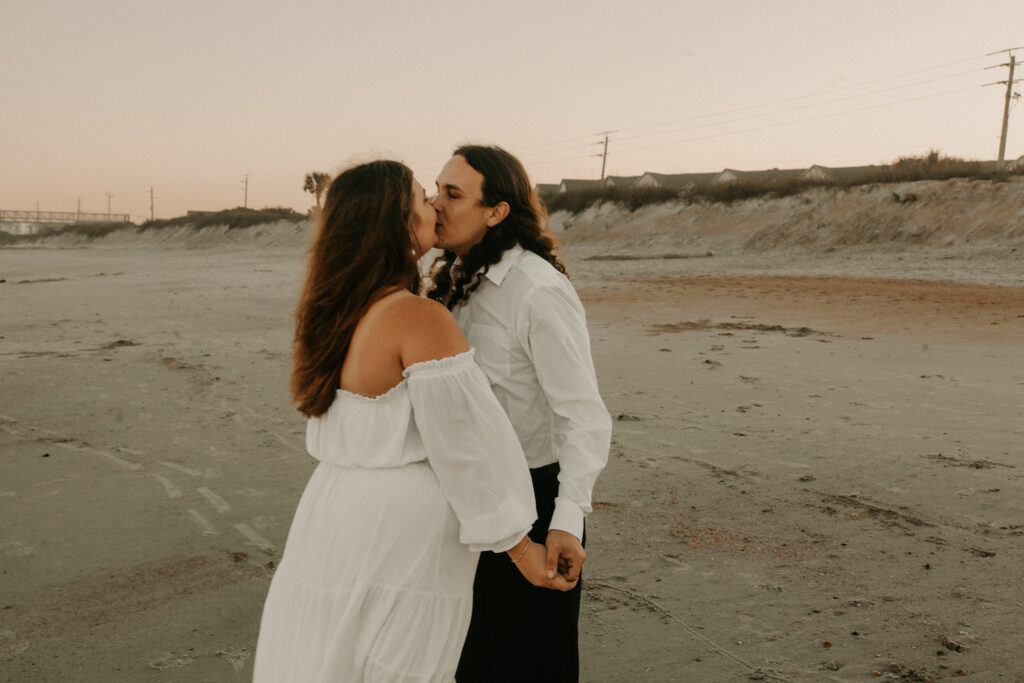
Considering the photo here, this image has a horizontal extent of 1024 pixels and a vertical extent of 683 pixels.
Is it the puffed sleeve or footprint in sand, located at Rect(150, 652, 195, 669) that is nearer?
the puffed sleeve

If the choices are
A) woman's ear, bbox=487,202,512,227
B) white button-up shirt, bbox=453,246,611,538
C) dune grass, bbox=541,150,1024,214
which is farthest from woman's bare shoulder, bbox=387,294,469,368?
dune grass, bbox=541,150,1024,214

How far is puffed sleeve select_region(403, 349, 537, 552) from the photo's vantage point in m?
1.69

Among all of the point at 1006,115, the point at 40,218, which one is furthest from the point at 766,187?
the point at 40,218

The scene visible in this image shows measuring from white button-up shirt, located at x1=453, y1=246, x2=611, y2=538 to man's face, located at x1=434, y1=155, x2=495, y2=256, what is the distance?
104mm

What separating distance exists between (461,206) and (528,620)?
3.31 feet

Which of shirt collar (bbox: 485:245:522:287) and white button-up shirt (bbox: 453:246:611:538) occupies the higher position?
shirt collar (bbox: 485:245:522:287)

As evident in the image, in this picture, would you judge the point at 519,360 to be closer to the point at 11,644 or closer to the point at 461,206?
the point at 461,206

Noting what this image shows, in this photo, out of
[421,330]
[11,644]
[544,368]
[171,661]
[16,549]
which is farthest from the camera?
[16,549]

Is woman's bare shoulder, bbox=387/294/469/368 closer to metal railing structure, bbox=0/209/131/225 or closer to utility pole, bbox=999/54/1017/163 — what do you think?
utility pole, bbox=999/54/1017/163

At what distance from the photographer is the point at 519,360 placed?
2.08 metres

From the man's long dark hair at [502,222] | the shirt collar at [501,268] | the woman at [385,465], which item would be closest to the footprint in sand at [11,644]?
the woman at [385,465]

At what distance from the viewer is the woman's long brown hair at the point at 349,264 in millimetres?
1744

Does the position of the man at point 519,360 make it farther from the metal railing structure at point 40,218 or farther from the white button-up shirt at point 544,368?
the metal railing structure at point 40,218

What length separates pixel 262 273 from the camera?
21.6 metres
